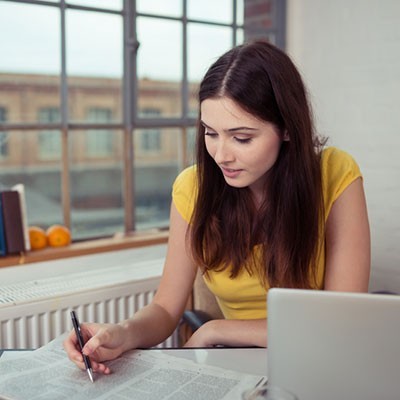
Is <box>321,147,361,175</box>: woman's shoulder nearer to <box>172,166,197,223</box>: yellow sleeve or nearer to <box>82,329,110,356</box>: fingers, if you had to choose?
<box>172,166,197,223</box>: yellow sleeve

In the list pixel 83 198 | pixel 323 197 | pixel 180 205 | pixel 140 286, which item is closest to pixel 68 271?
pixel 140 286

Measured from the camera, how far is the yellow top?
161cm

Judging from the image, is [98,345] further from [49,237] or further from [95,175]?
[95,175]

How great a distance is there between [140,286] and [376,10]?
1.41m

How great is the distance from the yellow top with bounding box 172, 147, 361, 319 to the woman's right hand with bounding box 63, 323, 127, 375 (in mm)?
394

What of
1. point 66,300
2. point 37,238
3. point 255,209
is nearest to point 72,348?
point 255,209

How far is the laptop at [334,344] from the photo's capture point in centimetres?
89

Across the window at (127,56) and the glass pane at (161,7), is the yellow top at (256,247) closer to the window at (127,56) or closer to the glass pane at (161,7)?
the window at (127,56)

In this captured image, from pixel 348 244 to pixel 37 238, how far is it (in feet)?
3.93

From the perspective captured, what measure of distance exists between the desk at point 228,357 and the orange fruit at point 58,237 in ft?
3.38

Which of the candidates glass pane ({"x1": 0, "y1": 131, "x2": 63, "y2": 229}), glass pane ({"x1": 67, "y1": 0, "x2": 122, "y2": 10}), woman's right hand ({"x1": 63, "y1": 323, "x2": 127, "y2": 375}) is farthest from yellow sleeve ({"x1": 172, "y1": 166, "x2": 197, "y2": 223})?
glass pane ({"x1": 0, "y1": 131, "x2": 63, "y2": 229})

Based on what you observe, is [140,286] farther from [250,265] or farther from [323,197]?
[323,197]

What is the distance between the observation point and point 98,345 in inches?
47.9

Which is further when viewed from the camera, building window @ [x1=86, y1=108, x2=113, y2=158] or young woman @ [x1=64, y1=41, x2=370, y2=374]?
building window @ [x1=86, y1=108, x2=113, y2=158]
